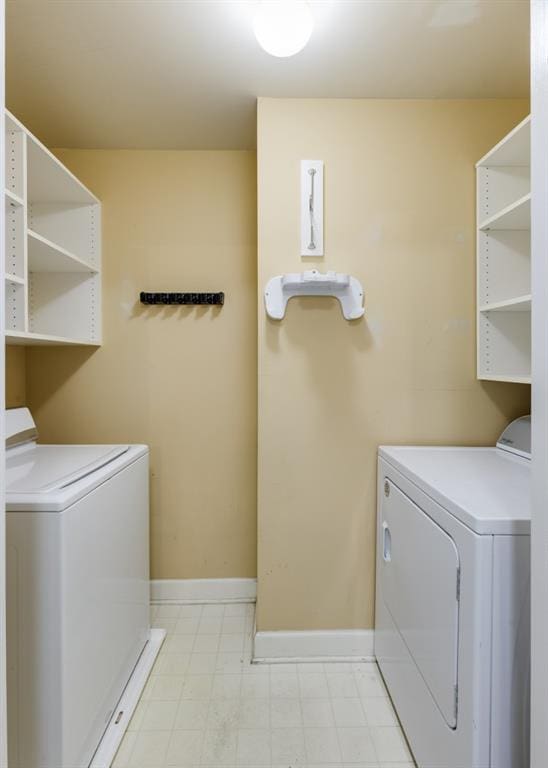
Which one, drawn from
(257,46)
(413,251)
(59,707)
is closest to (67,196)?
(257,46)

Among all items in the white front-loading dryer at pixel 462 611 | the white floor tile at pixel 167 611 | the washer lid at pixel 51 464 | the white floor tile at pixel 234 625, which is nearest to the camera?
the white front-loading dryer at pixel 462 611

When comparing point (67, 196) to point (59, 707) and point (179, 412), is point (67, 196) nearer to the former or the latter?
point (179, 412)

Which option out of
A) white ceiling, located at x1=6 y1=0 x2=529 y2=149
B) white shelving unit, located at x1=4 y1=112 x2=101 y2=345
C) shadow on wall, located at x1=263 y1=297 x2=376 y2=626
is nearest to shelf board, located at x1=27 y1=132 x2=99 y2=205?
white shelving unit, located at x1=4 y1=112 x2=101 y2=345

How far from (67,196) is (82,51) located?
65cm

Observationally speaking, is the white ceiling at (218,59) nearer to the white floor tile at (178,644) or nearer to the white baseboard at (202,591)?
the white baseboard at (202,591)

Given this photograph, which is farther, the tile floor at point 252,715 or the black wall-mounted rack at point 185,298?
the black wall-mounted rack at point 185,298

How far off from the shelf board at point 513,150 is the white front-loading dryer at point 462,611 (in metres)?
1.22

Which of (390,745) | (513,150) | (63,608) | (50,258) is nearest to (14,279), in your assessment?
(50,258)

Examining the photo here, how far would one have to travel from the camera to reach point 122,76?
64.3 inches

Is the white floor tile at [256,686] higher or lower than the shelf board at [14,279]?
lower

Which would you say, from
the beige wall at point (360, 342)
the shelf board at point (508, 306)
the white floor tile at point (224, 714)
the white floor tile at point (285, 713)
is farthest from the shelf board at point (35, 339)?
the shelf board at point (508, 306)

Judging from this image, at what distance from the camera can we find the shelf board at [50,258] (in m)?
1.64

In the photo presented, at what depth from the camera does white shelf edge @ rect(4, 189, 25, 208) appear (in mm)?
1323

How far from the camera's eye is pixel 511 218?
165cm
